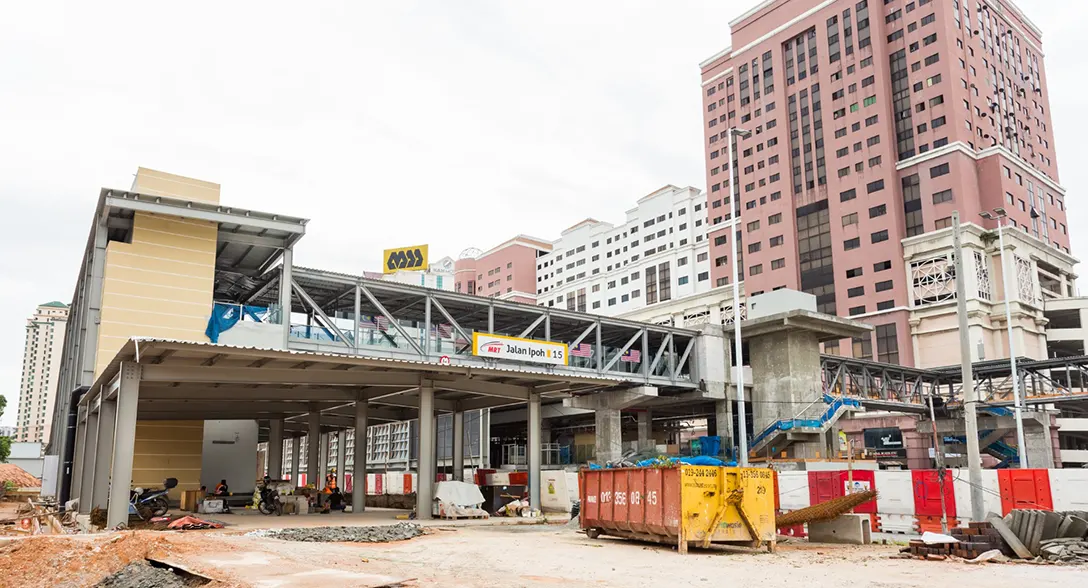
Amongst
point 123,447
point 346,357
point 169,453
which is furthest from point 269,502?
point 123,447

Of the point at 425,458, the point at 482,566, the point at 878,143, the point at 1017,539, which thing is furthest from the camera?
the point at 878,143

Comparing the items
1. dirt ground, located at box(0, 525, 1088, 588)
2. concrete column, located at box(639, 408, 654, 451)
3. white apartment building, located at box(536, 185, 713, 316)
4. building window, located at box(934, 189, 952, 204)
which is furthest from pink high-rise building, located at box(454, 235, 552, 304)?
dirt ground, located at box(0, 525, 1088, 588)

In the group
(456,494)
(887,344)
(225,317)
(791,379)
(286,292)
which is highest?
(887,344)

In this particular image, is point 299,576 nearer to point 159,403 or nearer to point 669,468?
point 669,468

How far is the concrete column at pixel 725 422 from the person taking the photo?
4797cm

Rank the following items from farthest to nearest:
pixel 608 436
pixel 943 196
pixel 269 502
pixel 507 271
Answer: pixel 507 271 < pixel 943 196 < pixel 608 436 < pixel 269 502

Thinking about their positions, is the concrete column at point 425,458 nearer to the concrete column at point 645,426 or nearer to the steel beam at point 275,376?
the steel beam at point 275,376

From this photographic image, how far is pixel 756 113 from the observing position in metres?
104

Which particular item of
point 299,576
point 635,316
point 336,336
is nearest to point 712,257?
point 635,316

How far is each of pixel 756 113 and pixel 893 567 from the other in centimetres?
9452

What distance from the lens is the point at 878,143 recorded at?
287ft

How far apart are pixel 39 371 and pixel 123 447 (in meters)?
198

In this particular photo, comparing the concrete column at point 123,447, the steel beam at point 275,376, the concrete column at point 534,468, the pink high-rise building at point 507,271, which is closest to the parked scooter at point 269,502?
the steel beam at point 275,376

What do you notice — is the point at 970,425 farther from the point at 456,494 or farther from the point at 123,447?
the point at 123,447
